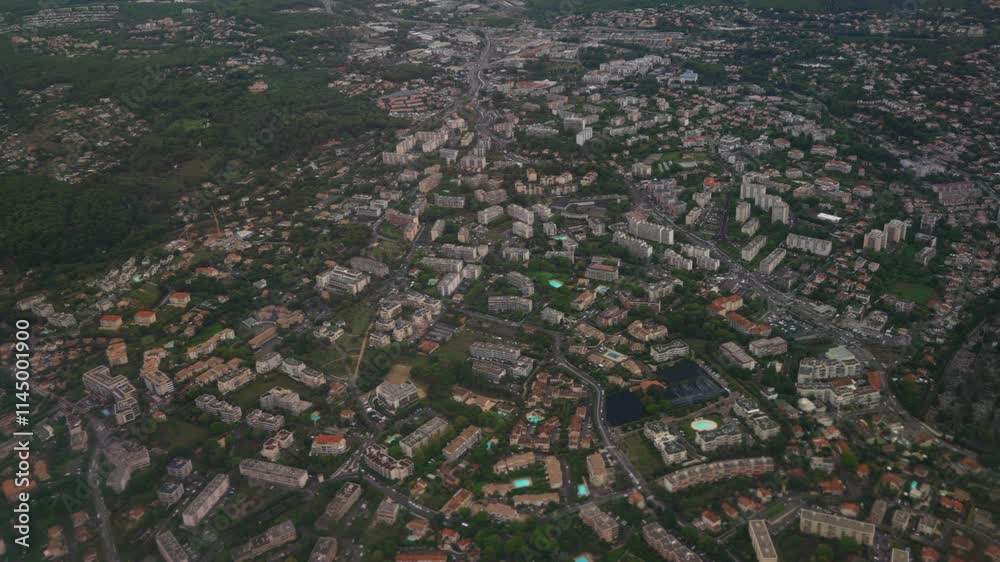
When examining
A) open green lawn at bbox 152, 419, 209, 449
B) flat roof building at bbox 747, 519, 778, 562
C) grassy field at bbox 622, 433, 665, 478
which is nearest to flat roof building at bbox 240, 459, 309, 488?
open green lawn at bbox 152, 419, 209, 449

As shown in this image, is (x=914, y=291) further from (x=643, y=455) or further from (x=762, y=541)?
(x=762, y=541)

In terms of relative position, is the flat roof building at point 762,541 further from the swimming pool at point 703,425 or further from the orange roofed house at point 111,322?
the orange roofed house at point 111,322

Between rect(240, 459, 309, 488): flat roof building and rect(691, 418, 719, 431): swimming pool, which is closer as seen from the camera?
rect(240, 459, 309, 488): flat roof building

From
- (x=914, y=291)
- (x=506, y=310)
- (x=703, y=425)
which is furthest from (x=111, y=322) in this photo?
(x=914, y=291)

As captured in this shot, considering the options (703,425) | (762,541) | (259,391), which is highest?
(762,541)

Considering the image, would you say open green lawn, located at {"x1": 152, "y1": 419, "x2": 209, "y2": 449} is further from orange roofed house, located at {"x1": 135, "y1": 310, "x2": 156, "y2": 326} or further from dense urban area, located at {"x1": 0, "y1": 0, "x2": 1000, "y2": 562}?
orange roofed house, located at {"x1": 135, "y1": 310, "x2": 156, "y2": 326}

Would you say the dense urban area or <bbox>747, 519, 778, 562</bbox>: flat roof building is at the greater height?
<bbox>747, 519, 778, 562</bbox>: flat roof building
